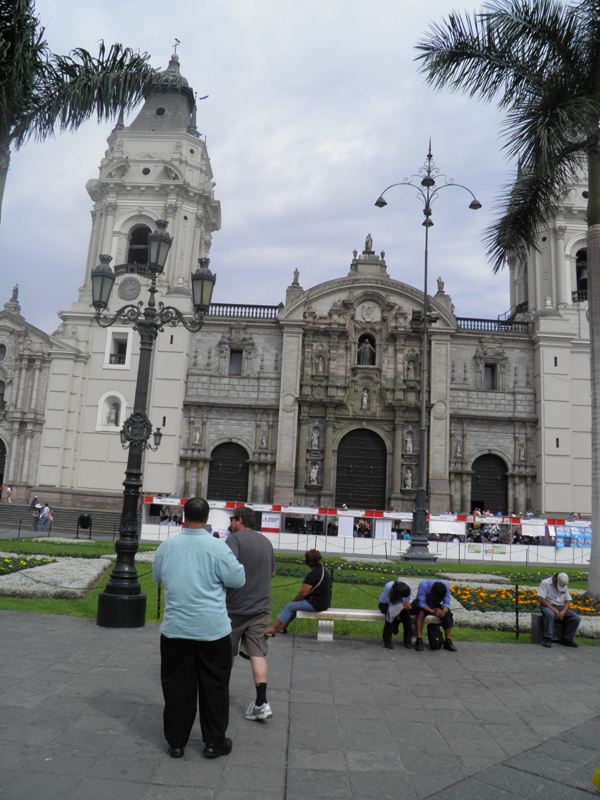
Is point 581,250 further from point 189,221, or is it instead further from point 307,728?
point 307,728

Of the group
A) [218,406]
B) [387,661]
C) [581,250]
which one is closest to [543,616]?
[387,661]

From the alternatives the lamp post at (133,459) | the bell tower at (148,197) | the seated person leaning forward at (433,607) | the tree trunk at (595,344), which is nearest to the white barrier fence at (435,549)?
the tree trunk at (595,344)

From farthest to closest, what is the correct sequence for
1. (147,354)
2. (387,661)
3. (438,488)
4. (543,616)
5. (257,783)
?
(438,488)
(147,354)
(543,616)
(387,661)
(257,783)

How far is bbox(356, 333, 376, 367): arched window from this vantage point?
113 ft

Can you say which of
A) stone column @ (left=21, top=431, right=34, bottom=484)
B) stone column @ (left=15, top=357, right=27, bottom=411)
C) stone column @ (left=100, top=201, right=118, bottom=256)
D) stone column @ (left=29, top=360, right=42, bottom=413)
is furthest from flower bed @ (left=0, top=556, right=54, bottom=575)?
stone column @ (left=100, top=201, right=118, bottom=256)

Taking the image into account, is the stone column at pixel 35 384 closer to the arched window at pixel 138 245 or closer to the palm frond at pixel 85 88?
the arched window at pixel 138 245

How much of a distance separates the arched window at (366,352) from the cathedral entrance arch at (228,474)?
8.18 meters

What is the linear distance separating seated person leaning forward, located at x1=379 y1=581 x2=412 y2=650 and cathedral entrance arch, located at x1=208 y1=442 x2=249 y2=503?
2409 centimetres

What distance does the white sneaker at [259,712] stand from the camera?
17.3 feet

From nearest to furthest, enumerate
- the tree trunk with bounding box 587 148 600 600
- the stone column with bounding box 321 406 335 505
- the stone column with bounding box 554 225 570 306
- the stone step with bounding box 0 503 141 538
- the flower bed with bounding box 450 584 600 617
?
the flower bed with bounding box 450 584 600 617, the tree trunk with bounding box 587 148 600 600, the stone step with bounding box 0 503 141 538, the stone column with bounding box 321 406 335 505, the stone column with bounding box 554 225 570 306

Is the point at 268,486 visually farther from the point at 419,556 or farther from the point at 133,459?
the point at 133,459

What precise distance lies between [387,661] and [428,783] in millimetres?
3800

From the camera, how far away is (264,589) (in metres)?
5.78

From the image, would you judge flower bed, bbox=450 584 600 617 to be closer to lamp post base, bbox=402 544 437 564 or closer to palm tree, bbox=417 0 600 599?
palm tree, bbox=417 0 600 599
